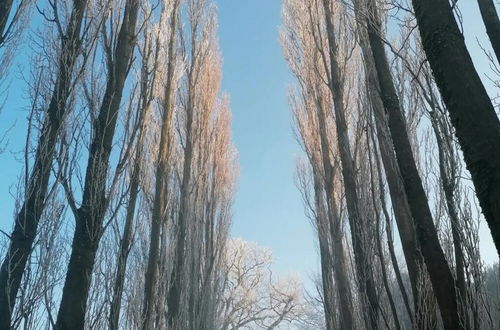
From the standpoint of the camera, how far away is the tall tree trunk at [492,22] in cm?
492

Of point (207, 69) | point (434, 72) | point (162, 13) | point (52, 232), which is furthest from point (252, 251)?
point (434, 72)

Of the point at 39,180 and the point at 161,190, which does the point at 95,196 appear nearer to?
the point at 39,180

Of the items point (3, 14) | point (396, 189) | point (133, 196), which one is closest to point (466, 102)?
point (396, 189)

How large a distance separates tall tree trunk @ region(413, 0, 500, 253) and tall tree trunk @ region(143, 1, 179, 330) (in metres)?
6.38

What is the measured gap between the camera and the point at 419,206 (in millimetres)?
4254

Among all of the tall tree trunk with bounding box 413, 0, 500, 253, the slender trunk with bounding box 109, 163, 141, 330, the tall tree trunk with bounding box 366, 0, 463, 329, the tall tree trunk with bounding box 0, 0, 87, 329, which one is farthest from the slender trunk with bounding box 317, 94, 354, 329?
the tall tree trunk with bounding box 413, 0, 500, 253

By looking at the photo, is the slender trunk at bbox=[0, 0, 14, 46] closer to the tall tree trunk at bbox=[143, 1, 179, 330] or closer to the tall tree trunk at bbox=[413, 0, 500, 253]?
the tall tree trunk at bbox=[143, 1, 179, 330]

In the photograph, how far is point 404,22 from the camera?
407 centimetres

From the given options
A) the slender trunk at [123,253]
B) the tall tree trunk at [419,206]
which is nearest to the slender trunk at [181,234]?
the slender trunk at [123,253]

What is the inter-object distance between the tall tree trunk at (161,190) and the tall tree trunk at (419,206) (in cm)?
500

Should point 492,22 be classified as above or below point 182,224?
below

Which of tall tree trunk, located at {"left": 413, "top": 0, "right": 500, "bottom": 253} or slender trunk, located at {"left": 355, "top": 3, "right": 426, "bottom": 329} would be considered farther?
slender trunk, located at {"left": 355, "top": 3, "right": 426, "bottom": 329}

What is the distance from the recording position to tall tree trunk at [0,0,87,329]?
17.6 ft

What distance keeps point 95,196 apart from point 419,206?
3.73 m
